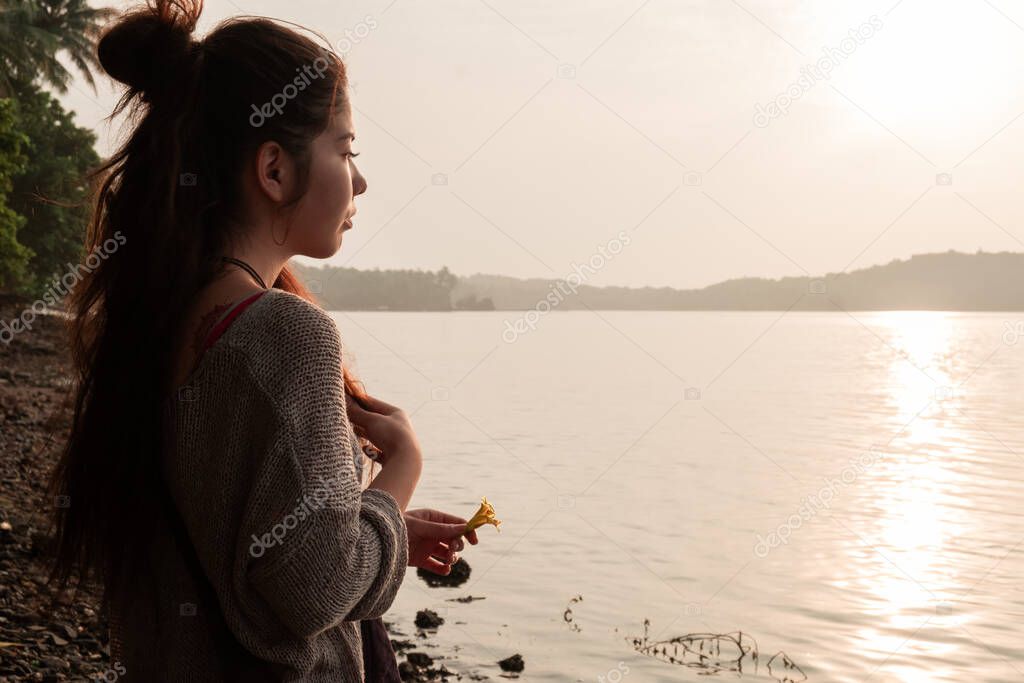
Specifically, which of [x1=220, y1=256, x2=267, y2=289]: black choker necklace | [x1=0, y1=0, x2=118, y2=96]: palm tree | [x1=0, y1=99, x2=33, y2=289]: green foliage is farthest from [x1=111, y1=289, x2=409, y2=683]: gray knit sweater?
[x1=0, y1=0, x2=118, y2=96]: palm tree

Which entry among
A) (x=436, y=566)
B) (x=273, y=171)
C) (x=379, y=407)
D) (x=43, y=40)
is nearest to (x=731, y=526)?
(x=436, y=566)

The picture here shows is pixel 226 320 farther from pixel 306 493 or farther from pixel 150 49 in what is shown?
pixel 150 49

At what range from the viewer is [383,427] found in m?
1.82

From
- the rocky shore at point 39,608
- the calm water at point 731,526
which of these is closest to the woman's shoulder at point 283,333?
the rocky shore at point 39,608

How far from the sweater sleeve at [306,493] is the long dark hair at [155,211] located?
227mm

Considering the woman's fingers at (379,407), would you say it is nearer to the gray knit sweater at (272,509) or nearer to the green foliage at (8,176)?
the gray knit sweater at (272,509)

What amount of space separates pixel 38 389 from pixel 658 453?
11.1 m

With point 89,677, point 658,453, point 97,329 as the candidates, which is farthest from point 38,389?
point 97,329

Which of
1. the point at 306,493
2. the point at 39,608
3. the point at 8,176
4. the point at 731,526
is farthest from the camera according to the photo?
the point at 8,176

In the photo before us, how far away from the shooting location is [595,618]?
29.0 ft

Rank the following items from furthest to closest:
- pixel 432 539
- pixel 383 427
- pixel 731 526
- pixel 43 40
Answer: pixel 43 40 → pixel 731 526 → pixel 432 539 → pixel 383 427

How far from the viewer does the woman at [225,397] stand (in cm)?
152

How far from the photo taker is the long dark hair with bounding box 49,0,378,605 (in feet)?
5.42

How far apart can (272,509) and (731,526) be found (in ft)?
40.2
